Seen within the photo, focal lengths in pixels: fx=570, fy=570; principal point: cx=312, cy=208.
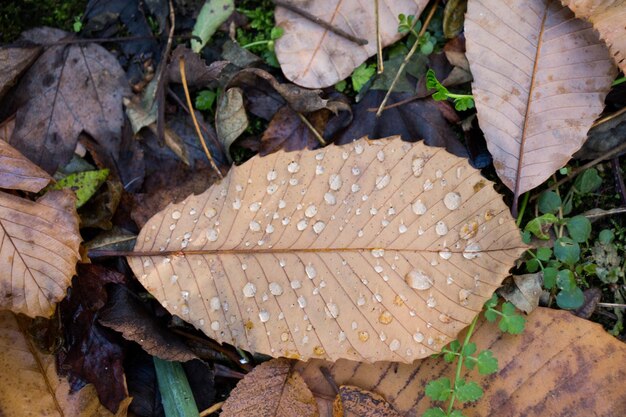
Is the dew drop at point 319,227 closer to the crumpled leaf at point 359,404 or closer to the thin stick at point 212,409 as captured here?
the crumpled leaf at point 359,404

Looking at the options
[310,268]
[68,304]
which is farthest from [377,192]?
[68,304]

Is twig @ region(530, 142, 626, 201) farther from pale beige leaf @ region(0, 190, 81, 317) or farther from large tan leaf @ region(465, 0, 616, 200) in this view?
pale beige leaf @ region(0, 190, 81, 317)

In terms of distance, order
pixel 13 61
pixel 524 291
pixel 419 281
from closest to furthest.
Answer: pixel 419 281 < pixel 524 291 < pixel 13 61

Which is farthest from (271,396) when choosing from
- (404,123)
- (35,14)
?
(35,14)

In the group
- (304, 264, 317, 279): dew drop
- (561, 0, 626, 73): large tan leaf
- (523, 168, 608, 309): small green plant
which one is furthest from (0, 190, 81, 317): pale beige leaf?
(561, 0, 626, 73): large tan leaf

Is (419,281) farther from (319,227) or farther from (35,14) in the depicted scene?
(35,14)
